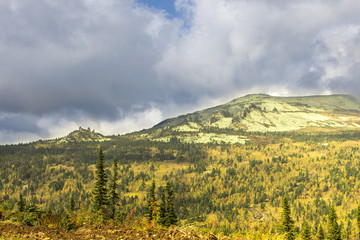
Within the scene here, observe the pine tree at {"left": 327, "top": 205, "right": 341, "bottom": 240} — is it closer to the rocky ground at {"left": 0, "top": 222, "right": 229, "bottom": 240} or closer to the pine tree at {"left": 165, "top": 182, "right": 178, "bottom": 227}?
the pine tree at {"left": 165, "top": 182, "right": 178, "bottom": 227}

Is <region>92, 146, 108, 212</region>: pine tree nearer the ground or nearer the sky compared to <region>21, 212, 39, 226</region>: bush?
nearer the ground

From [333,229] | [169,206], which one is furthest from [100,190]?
[333,229]

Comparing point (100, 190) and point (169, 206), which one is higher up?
point (100, 190)

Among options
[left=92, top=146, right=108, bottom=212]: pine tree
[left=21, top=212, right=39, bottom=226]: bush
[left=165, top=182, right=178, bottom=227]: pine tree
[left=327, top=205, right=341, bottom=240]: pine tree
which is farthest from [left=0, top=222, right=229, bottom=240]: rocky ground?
[left=327, top=205, right=341, bottom=240]: pine tree

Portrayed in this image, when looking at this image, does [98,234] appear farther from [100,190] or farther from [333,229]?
[333,229]

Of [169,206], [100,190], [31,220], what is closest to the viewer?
[31,220]

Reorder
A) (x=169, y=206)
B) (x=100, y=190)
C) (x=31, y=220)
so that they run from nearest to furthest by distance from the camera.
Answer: (x=31, y=220), (x=100, y=190), (x=169, y=206)

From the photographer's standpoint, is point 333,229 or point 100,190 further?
point 333,229

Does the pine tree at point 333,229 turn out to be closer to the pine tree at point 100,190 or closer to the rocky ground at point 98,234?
the pine tree at point 100,190

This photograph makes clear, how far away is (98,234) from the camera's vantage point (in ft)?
41.2

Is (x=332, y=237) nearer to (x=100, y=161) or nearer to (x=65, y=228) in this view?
(x=100, y=161)

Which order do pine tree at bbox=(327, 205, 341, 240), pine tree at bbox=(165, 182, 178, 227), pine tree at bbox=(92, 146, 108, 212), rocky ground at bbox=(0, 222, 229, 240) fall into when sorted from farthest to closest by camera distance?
pine tree at bbox=(327, 205, 341, 240) → pine tree at bbox=(165, 182, 178, 227) → pine tree at bbox=(92, 146, 108, 212) → rocky ground at bbox=(0, 222, 229, 240)

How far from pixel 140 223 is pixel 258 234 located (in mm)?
6992

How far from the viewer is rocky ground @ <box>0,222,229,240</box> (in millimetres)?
11527
